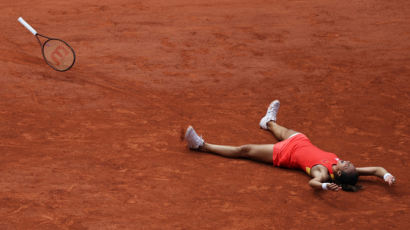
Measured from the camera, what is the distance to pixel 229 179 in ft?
19.5

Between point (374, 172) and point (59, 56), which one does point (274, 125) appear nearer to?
point (374, 172)

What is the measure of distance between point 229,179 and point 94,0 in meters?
7.49

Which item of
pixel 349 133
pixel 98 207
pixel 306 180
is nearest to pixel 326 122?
pixel 349 133

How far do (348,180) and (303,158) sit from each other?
64 cm

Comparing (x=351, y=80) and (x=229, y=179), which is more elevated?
(x=351, y=80)

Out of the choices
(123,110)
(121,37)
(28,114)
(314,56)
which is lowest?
(28,114)

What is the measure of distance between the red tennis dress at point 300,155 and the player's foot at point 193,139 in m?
0.95

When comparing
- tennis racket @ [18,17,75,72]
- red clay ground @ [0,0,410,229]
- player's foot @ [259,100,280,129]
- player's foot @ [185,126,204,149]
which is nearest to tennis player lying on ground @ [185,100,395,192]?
player's foot @ [185,126,204,149]

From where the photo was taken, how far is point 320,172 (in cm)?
586

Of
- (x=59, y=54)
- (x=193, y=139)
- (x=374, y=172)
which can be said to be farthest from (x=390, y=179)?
(x=59, y=54)

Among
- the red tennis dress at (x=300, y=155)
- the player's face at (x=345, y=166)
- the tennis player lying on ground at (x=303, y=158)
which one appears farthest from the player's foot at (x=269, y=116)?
the player's face at (x=345, y=166)

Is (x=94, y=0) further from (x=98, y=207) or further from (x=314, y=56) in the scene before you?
(x=98, y=207)

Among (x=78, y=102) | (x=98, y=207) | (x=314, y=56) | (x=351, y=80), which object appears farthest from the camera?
(x=314, y=56)

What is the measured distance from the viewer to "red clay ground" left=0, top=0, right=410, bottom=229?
5.36 m
